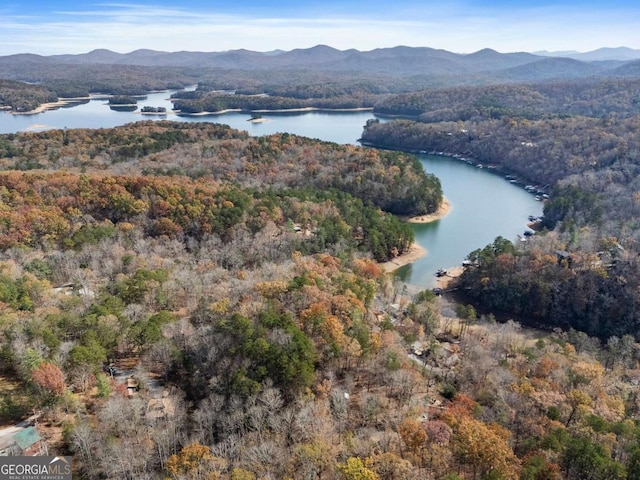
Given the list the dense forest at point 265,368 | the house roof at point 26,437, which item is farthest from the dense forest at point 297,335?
the house roof at point 26,437

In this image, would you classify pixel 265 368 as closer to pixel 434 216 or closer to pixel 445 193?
pixel 434 216

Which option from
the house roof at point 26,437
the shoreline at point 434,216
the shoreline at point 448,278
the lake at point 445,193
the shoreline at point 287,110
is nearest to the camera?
the house roof at point 26,437

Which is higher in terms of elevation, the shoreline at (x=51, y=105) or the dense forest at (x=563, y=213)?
the shoreline at (x=51, y=105)

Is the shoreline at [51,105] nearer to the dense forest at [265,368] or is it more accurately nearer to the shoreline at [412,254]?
the dense forest at [265,368]

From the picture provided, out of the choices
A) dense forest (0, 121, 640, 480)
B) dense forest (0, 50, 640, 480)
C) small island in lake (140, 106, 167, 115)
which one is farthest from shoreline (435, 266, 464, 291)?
small island in lake (140, 106, 167, 115)

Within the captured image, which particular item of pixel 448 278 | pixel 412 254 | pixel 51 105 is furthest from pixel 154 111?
pixel 448 278

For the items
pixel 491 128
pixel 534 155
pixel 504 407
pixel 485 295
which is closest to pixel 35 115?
pixel 491 128
